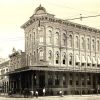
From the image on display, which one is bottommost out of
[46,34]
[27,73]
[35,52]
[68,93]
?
[68,93]

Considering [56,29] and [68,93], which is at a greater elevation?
[56,29]

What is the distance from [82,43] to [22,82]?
44.0 feet

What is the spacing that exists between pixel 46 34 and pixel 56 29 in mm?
2440

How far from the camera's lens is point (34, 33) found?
44.2 metres

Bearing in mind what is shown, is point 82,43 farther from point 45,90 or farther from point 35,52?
point 45,90

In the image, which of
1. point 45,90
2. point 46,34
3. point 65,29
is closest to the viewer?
point 45,90

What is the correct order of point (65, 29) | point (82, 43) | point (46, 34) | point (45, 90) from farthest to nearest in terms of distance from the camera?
point (82, 43)
point (65, 29)
point (46, 34)
point (45, 90)

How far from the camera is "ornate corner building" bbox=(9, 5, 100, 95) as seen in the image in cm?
4106

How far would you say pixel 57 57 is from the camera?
4403cm

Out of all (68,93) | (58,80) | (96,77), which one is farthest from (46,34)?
(96,77)

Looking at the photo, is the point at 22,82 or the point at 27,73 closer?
the point at 27,73

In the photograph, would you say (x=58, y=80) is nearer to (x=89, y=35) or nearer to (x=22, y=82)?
(x=22, y=82)

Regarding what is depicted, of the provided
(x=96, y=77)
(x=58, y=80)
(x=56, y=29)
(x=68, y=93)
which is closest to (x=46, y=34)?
(x=56, y=29)

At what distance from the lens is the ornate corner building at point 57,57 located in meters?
41.1
